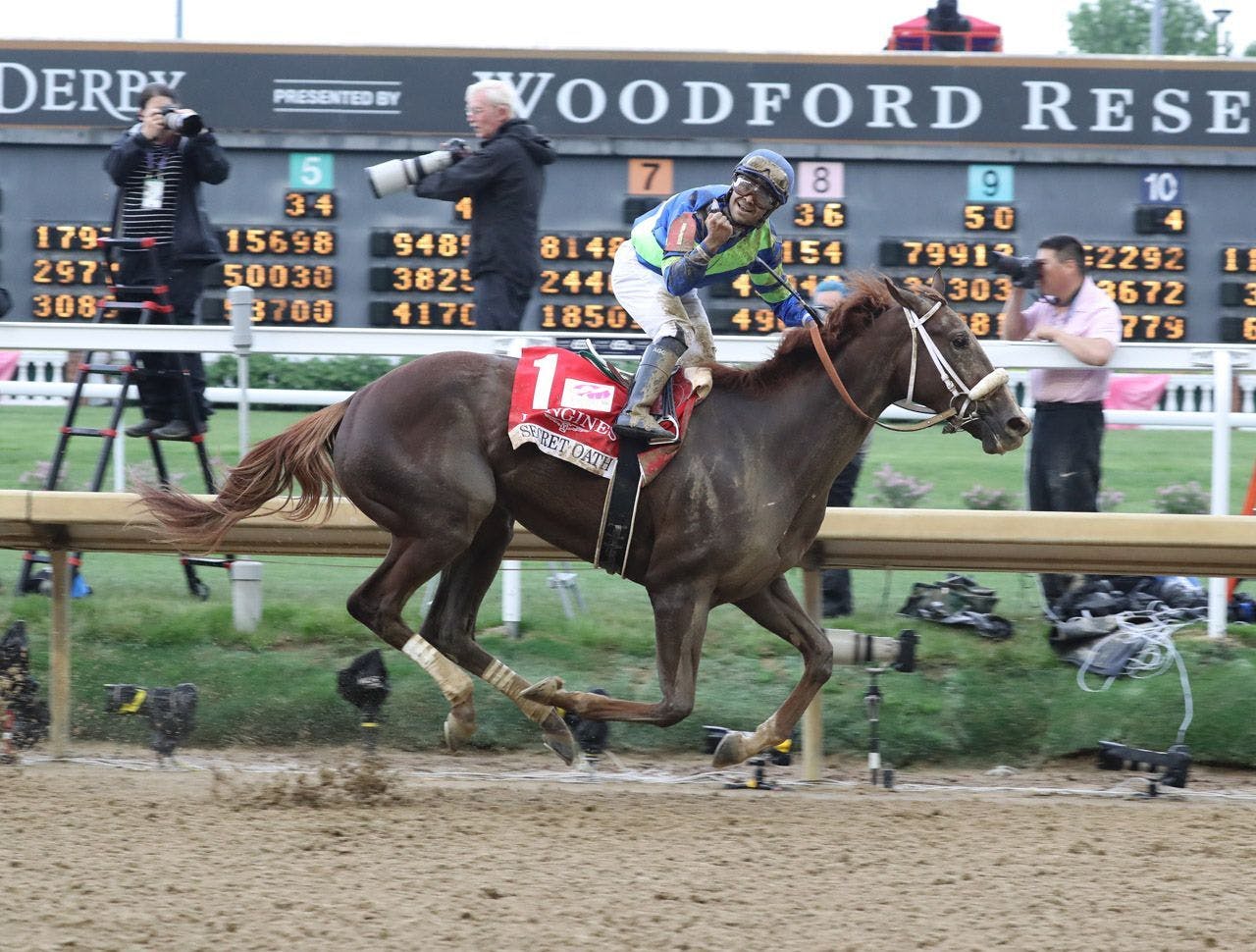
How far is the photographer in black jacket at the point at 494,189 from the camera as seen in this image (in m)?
7.14

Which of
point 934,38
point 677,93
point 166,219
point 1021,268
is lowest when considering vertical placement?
point 1021,268

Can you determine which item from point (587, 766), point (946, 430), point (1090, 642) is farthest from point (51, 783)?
point (1090, 642)

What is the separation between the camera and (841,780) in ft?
18.8

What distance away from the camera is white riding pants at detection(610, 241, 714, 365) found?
17.3ft

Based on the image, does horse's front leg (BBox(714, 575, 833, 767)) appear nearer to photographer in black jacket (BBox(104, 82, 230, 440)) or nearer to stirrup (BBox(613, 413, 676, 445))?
stirrup (BBox(613, 413, 676, 445))

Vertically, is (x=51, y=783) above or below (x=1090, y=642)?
below

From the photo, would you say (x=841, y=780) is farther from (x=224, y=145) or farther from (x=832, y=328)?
(x=224, y=145)

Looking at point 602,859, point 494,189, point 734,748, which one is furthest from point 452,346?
point 602,859

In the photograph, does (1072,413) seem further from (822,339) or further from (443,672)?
(443,672)

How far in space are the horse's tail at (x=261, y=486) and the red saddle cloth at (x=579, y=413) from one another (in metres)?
0.67

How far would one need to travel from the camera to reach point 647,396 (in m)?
5.09

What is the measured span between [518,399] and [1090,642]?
2.52 m

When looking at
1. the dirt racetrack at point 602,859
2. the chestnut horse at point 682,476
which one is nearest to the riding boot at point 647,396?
the chestnut horse at point 682,476

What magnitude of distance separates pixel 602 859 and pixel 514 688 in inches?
41.3
